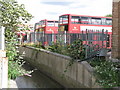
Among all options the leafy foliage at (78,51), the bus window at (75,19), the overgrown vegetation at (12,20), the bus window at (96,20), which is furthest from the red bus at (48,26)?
the overgrown vegetation at (12,20)

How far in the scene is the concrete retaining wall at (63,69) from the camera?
7.42 m

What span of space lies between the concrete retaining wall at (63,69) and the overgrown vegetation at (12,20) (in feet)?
2.24

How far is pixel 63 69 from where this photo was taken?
32.8 feet

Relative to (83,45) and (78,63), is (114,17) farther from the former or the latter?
(78,63)

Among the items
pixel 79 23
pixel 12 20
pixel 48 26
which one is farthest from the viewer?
pixel 48 26

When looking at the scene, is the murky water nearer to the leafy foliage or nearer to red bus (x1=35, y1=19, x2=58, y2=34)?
the leafy foliage

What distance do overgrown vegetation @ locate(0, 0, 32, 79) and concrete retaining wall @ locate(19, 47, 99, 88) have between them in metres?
0.68

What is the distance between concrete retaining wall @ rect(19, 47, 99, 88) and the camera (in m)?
7.42

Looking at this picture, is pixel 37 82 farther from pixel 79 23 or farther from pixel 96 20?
pixel 96 20

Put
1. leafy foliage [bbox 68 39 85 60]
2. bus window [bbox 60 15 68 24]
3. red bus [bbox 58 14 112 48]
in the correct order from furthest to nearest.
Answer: bus window [bbox 60 15 68 24], red bus [bbox 58 14 112 48], leafy foliage [bbox 68 39 85 60]

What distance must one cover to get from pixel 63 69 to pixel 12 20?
12.1 ft

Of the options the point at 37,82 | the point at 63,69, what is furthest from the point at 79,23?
the point at 63,69

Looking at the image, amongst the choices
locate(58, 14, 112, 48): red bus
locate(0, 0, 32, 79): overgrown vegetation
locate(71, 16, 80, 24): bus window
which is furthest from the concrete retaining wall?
locate(71, 16, 80, 24): bus window

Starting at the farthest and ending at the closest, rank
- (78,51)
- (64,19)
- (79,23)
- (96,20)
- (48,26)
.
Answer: (48,26), (96,20), (64,19), (79,23), (78,51)
